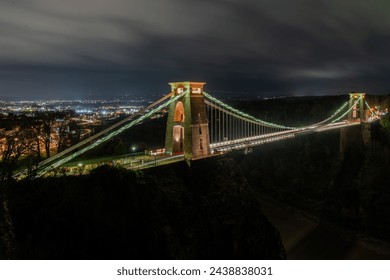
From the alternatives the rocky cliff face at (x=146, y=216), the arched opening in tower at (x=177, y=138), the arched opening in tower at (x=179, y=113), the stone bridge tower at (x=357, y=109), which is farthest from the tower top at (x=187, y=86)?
the stone bridge tower at (x=357, y=109)

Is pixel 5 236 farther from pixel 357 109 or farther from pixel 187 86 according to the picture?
pixel 357 109

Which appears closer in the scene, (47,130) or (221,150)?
(47,130)

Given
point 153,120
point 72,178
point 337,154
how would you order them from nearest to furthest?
point 72,178 < point 337,154 < point 153,120

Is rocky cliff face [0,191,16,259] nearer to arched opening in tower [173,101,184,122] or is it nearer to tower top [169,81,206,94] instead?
tower top [169,81,206,94]

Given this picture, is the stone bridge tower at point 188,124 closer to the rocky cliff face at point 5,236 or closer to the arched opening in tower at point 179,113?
the arched opening in tower at point 179,113
